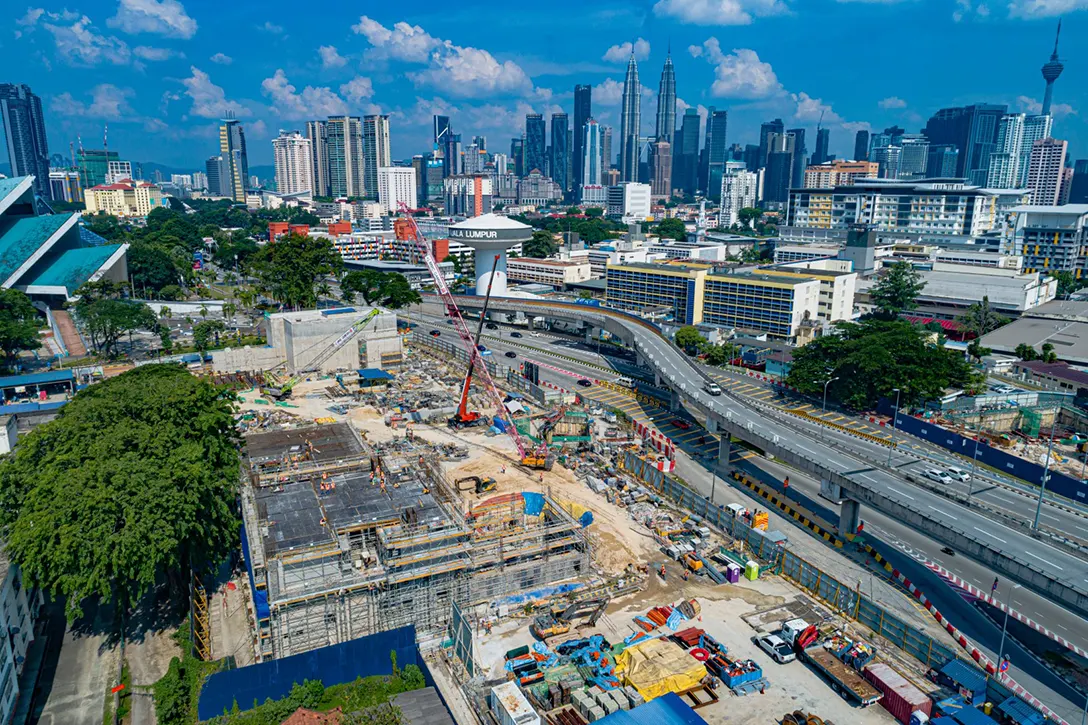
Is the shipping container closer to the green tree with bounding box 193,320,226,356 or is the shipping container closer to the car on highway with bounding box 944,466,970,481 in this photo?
the car on highway with bounding box 944,466,970,481

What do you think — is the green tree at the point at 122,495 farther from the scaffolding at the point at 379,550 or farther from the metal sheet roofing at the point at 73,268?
the metal sheet roofing at the point at 73,268

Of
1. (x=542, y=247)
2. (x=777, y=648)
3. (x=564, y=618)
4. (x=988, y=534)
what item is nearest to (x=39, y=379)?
(x=564, y=618)

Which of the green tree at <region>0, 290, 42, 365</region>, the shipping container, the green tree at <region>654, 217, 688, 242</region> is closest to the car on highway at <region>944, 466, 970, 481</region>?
the shipping container

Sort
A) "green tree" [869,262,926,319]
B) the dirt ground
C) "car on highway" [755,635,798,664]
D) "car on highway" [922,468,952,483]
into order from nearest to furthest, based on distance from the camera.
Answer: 1. the dirt ground
2. "car on highway" [755,635,798,664]
3. "car on highway" [922,468,952,483]
4. "green tree" [869,262,926,319]

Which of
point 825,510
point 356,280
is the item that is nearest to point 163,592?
point 825,510

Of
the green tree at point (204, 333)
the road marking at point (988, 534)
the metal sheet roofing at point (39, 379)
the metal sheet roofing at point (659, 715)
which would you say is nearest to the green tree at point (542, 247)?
the green tree at point (204, 333)

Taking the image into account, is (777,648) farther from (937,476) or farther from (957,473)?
(957,473)
